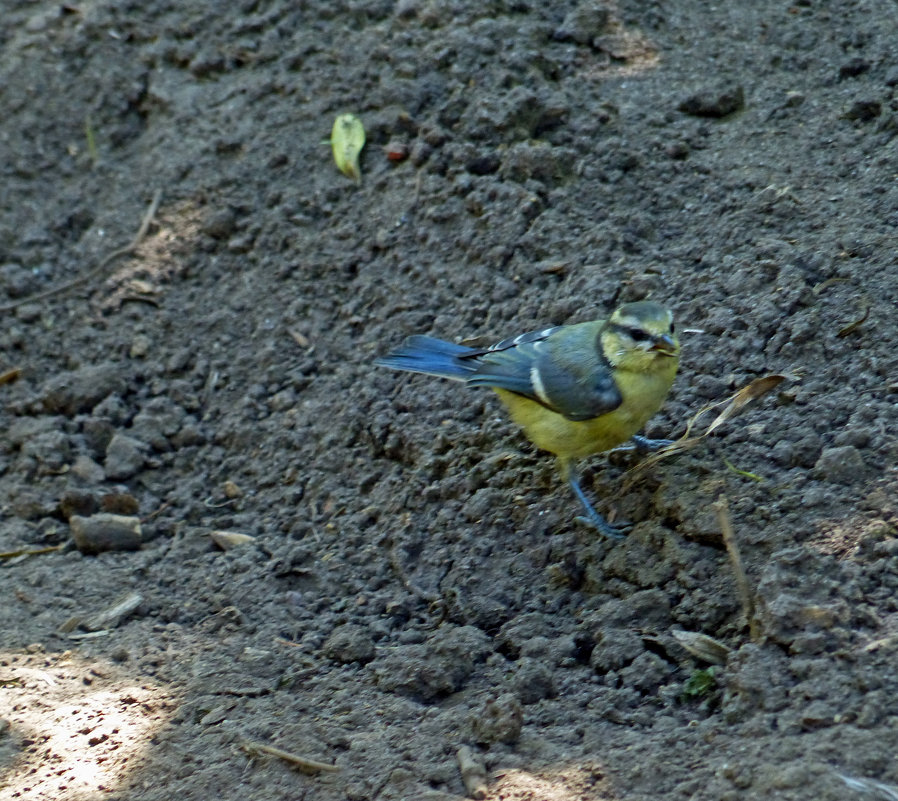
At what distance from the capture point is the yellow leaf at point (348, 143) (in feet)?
17.6

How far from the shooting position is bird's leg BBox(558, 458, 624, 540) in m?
3.66

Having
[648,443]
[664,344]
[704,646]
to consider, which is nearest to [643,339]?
[664,344]

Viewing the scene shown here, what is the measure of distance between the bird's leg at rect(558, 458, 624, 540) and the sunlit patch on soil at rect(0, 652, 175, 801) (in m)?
1.48

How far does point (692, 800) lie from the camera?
8.68 feet

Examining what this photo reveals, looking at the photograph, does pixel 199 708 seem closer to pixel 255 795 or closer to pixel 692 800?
pixel 255 795

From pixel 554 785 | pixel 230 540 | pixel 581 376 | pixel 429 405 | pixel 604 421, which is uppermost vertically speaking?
pixel 581 376

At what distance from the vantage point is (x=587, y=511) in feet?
12.4

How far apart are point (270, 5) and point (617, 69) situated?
6.75ft

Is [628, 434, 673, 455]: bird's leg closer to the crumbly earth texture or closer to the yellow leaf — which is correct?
the crumbly earth texture

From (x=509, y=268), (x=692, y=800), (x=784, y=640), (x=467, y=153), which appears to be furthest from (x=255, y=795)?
(x=467, y=153)

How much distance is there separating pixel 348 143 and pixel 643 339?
2.32 metres

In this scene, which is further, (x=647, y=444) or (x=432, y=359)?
(x=432, y=359)

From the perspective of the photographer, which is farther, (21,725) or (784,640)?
(21,725)

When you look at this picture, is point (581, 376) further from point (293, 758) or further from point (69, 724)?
point (69, 724)
